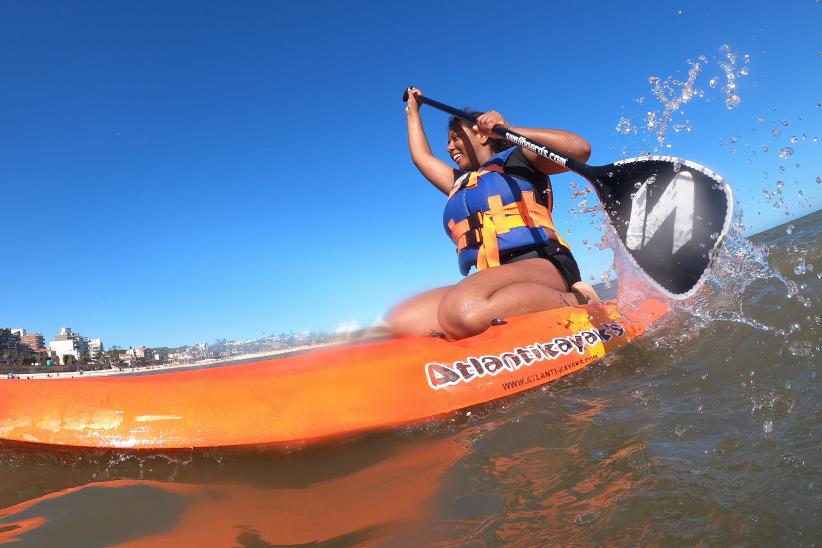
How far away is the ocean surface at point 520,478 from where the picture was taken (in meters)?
0.99

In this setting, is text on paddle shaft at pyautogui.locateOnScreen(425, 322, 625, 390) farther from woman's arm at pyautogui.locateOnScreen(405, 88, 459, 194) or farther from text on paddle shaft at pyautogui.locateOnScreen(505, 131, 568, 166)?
woman's arm at pyautogui.locateOnScreen(405, 88, 459, 194)

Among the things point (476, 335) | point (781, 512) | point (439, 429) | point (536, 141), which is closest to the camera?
point (781, 512)

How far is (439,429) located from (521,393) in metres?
0.56

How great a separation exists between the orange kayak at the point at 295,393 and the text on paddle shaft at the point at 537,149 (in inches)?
46.9

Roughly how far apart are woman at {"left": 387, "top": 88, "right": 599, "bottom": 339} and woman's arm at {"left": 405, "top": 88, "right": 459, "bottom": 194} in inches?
21.6

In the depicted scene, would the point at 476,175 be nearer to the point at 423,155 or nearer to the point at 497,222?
the point at 497,222

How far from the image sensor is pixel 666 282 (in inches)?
112

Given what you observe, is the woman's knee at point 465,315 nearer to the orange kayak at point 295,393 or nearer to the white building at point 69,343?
the orange kayak at point 295,393

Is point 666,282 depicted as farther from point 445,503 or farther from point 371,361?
point 445,503

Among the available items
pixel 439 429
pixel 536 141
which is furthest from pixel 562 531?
A: pixel 536 141

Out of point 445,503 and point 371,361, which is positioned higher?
point 371,361

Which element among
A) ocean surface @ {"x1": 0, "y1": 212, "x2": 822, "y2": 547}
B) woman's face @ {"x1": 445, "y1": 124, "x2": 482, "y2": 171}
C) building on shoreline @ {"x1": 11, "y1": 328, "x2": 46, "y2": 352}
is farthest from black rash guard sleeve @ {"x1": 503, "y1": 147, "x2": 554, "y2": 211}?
building on shoreline @ {"x1": 11, "y1": 328, "x2": 46, "y2": 352}

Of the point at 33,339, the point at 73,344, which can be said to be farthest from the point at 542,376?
the point at 33,339

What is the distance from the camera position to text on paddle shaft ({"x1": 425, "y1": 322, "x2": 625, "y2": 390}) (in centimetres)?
231
